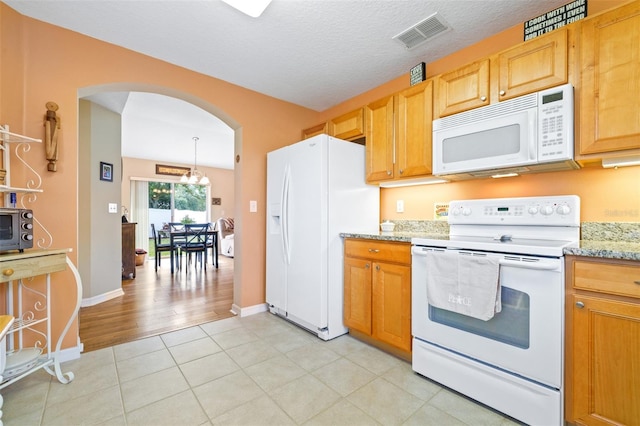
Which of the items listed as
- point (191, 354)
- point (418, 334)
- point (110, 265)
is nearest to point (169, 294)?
point (110, 265)

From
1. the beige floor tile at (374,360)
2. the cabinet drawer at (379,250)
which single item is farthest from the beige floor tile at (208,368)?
the cabinet drawer at (379,250)

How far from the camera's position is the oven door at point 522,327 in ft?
4.45

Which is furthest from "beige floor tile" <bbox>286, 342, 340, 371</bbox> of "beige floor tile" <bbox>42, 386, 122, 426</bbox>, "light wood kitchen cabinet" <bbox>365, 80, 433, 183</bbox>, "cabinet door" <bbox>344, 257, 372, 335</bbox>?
"light wood kitchen cabinet" <bbox>365, 80, 433, 183</bbox>

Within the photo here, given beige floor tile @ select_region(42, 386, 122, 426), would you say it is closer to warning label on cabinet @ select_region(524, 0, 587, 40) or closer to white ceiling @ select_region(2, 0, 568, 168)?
white ceiling @ select_region(2, 0, 568, 168)

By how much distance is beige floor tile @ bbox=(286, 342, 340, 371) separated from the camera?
2.05m

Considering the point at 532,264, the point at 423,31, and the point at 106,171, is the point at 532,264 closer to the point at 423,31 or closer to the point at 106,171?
the point at 423,31

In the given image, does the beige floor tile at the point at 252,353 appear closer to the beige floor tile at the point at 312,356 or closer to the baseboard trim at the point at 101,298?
the beige floor tile at the point at 312,356

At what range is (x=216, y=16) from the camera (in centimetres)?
199

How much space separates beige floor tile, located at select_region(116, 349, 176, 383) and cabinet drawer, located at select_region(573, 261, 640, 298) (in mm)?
2566

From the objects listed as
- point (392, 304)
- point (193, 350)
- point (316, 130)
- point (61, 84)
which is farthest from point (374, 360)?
point (61, 84)

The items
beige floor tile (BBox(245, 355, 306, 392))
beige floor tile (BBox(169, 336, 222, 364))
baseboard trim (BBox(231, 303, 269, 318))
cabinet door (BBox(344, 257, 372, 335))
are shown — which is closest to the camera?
beige floor tile (BBox(245, 355, 306, 392))

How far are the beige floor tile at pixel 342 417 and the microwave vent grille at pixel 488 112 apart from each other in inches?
77.7

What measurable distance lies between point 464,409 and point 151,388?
190 cm

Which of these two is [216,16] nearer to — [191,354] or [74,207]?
[74,207]
